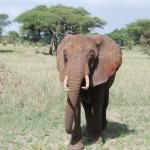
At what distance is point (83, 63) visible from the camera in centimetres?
696

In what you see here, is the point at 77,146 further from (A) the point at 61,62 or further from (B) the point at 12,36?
(B) the point at 12,36

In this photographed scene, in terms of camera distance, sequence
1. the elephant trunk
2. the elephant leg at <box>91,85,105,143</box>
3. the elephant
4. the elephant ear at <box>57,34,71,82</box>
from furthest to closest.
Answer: the elephant leg at <box>91,85,105,143</box> < the elephant ear at <box>57,34,71,82</box> < the elephant < the elephant trunk

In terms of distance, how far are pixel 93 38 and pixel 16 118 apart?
10.5 feet

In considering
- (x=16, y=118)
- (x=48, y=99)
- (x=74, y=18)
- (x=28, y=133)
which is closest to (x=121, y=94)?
(x=48, y=99)

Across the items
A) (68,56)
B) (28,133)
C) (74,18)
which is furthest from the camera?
(74,18)

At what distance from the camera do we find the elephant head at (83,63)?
6797 mm

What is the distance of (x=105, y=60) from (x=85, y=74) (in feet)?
2.63

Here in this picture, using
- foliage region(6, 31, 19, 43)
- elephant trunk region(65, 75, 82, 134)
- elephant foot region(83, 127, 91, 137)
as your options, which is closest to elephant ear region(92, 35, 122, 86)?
elephant trunk region(65, 75, 82, 134)

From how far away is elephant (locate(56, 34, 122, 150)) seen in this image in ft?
22.4

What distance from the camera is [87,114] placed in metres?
8.27

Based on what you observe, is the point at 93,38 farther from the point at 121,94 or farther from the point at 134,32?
the point at 134,32

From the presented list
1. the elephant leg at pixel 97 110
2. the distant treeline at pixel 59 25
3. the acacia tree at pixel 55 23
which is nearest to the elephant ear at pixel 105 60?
the elephant leg at pixel 97 110

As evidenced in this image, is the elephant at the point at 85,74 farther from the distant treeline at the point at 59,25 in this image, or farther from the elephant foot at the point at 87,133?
the distant treeline at the point at 59,25

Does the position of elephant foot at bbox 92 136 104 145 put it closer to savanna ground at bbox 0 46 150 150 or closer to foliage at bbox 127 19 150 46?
savanna ground at bbox 0 46 150 150
